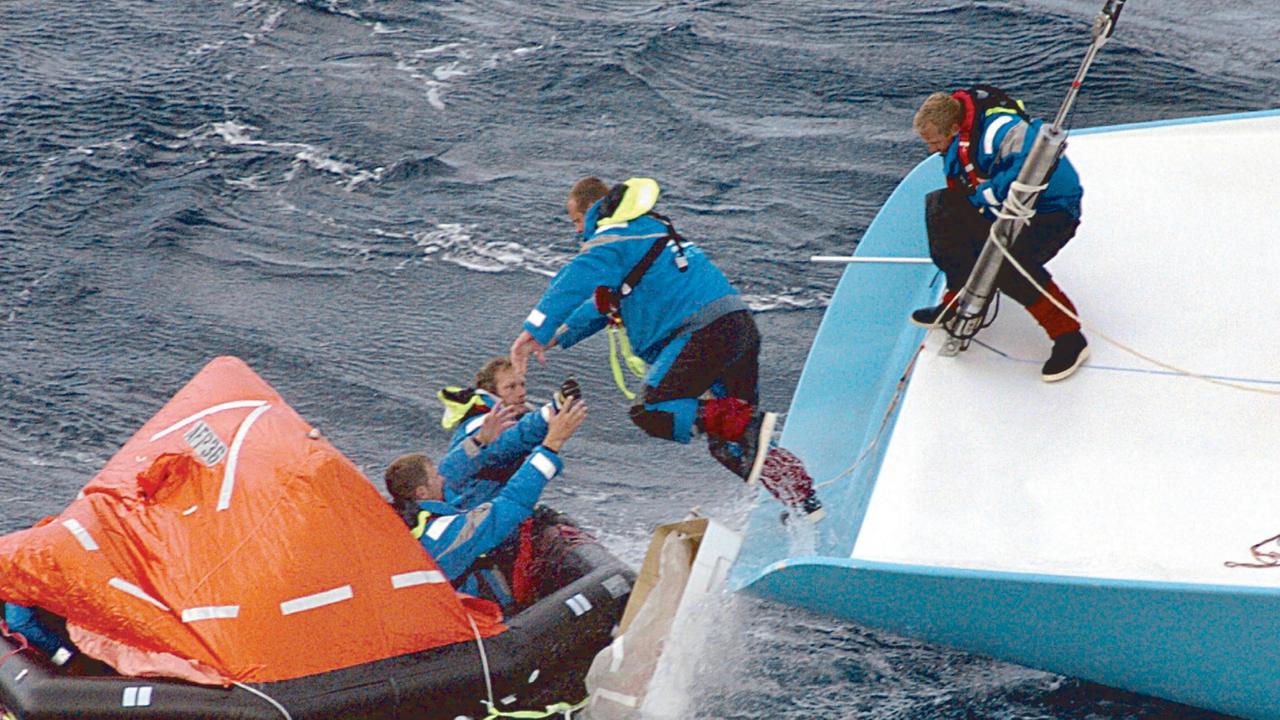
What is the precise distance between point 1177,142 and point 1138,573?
6.91 feet

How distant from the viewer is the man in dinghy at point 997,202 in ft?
10.4

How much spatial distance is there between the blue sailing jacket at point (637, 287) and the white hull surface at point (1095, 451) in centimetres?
62

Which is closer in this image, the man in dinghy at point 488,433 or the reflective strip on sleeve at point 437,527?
the reflective strip on sleeve at point 437,527

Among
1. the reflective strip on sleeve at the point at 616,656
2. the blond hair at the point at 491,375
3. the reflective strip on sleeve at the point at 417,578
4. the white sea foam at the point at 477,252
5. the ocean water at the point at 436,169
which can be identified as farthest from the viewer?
the white sea foam at the point at 477,252

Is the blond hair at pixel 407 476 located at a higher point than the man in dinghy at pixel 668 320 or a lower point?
lower

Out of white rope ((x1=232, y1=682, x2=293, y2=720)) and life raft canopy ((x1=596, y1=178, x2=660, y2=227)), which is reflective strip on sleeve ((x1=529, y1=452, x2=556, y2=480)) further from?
white rope ((x1=232, y1=682, x2=293, y2=720))

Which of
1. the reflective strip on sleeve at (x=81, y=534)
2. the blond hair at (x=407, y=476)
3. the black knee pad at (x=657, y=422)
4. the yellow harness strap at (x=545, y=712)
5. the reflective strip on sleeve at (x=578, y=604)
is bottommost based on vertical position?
the yellow harness strap at (x=545, y=712)

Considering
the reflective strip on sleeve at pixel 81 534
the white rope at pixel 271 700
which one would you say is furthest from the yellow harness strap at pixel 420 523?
the reflective strip on sleeve at pixel 81 534

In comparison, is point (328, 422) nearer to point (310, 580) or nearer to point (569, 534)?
point (569, 534)

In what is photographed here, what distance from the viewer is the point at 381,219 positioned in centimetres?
606

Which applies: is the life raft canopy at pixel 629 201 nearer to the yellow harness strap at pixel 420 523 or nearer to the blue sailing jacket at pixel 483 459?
the blue sailing jacket at pixel 483 459

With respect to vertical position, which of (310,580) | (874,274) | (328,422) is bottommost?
(328,422)


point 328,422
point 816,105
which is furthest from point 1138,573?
point 816,105

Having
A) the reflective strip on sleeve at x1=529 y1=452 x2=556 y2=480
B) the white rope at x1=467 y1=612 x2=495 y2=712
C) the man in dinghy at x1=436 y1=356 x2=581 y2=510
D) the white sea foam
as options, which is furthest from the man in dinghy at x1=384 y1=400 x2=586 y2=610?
the white sea foam
